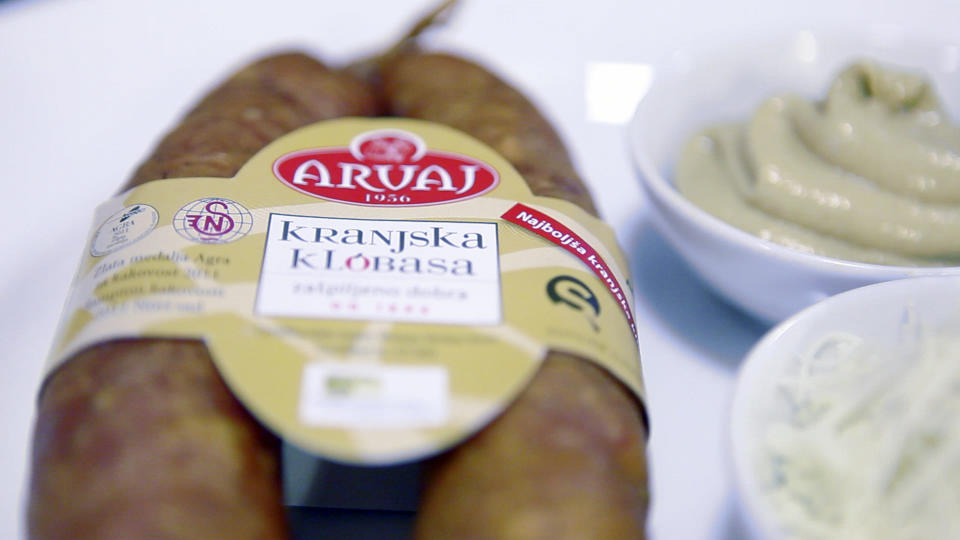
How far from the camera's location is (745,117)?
1.24 meters

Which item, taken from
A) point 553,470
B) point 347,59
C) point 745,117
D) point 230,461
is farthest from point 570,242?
point 347,59

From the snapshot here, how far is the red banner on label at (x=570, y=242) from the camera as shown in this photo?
32.2 inches

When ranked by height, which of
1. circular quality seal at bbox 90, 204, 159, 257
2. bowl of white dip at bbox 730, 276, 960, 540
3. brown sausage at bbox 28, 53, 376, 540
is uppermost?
circular quality seal at bbox 90, 204, 159, 257

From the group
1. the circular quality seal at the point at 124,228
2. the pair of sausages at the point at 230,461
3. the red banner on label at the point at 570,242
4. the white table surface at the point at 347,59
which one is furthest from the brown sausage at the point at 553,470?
the circular quality seal at the point at 124,228

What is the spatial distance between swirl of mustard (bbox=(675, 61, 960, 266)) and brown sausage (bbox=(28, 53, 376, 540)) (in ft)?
2.08

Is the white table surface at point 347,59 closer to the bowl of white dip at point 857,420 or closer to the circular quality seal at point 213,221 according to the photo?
the bowl of white dip at point 857,420

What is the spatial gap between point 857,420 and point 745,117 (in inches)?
25.4

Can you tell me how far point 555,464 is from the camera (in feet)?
2.15

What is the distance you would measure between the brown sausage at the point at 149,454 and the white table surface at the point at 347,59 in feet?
0.70

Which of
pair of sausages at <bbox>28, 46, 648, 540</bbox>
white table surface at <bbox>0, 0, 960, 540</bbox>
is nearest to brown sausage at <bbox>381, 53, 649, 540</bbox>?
pair of sausages at <bbox>28, 46, 648, 540</bbox>

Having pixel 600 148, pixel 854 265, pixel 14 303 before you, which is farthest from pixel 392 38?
pixel 854 265

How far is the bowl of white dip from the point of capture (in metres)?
0.65

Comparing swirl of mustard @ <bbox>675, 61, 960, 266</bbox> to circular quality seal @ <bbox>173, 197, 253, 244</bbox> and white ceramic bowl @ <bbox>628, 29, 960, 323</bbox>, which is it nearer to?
white ceramic bowl @ <bbox>628, 29, 960, 323</bbox>

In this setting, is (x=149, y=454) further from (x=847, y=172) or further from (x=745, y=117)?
(x=745, y=117)
